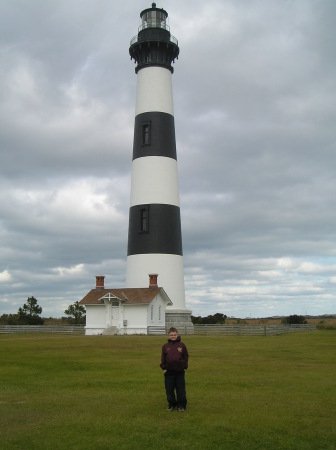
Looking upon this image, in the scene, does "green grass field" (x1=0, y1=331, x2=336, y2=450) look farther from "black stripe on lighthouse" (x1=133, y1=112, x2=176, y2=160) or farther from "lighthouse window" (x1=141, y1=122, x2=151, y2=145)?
"lighthouse window" (x1=141, y1=122, x2=151, y2=145)

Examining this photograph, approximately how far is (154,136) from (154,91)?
313 centimetres

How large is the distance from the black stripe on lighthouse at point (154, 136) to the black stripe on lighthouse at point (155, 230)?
11.8 feet

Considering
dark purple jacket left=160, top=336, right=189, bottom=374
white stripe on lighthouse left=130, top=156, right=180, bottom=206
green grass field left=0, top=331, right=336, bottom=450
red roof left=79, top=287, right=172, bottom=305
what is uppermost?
white stripe on lighthouse left=130, top=156, right=180, bottom=206

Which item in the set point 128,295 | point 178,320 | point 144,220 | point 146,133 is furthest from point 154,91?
point 178,320

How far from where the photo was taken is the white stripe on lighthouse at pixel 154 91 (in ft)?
113

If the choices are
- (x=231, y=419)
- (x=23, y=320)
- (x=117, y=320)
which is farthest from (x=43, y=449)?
(x=23, y=320)

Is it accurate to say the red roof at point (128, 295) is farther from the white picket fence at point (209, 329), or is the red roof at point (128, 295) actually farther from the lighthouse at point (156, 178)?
the white picket fence at point (209, 329)

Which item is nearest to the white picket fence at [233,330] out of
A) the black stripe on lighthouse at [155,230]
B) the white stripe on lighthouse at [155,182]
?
the black stripe on lighthouse at [155,230]

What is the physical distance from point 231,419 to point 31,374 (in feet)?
24.1

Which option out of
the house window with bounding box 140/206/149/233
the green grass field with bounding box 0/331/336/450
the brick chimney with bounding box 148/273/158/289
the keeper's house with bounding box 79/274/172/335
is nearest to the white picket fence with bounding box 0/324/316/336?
the keeper's house with bounding box 79/274/172/335

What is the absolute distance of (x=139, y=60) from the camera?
35.6 m

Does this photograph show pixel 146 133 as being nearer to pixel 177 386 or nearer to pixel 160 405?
pixel 160 405

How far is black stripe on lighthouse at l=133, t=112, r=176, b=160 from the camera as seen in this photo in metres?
33.7

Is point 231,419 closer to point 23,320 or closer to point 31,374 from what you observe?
point 31,374
